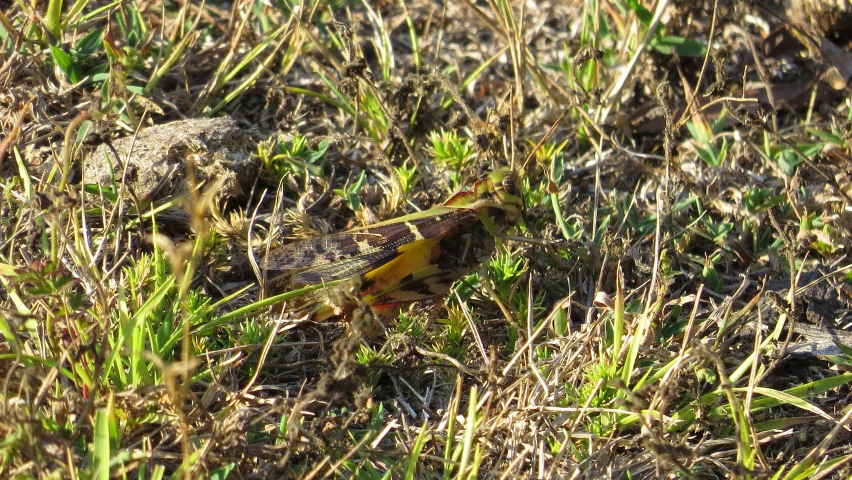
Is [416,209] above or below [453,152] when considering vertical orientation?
below

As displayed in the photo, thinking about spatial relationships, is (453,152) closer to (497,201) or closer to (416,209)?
(416,209)

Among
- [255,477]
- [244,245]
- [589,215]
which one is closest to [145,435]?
[255,477]

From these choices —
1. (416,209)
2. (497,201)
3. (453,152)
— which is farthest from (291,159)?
(497,201)

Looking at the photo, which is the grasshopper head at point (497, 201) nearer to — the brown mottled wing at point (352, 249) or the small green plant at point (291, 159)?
the brown mottled wing at point (352, 249)

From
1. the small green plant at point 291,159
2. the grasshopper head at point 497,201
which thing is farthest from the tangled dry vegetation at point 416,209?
the grasshopper head at point 497,201

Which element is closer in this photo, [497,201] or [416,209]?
[497,201]

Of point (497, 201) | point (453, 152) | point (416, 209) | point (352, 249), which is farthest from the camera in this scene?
point (453, 152)

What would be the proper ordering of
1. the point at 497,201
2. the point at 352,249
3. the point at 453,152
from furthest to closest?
the point at 453,152 < the point at 497,201 < the point at 352,249
